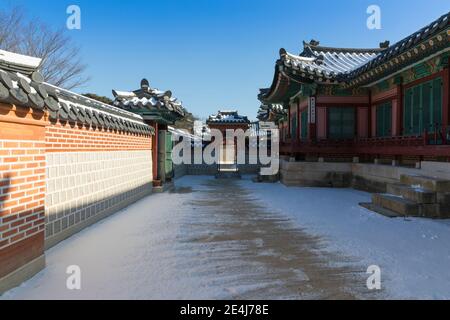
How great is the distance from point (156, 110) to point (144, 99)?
1.98 ft

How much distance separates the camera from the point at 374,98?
1191 centimetres

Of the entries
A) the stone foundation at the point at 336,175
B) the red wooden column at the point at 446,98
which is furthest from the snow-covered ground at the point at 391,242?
the red wooden column at the point at 446,98

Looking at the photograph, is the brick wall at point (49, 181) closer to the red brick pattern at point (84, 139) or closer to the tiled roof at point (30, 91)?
the red brick pattern at point (84, 139)

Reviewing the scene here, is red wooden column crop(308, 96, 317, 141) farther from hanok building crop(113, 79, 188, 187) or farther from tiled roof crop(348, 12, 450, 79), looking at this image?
hanok building crop(113, 79, 188, 187)

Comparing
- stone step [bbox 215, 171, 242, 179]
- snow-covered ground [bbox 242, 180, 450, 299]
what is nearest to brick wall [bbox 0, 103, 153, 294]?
snow-covered ground [bbox 242, 180, 450, 299]

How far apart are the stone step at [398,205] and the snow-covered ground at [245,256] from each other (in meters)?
0.42

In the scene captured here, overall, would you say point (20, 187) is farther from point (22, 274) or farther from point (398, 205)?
point (398, 205)

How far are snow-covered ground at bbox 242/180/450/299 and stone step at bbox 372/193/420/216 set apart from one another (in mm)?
254

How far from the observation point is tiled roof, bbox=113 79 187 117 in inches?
388

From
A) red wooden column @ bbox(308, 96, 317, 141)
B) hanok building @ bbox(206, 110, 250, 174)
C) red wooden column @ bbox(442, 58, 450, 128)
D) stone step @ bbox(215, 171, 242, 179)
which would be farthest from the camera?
hanok building @ bbox(206, 110, 250, 174)

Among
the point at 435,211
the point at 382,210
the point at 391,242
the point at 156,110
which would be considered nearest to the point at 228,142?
the point at 156,110

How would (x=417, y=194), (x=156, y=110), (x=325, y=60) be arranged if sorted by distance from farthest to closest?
(x=325, y=60) < (x=156, y=110) < (x=417, y=194)
